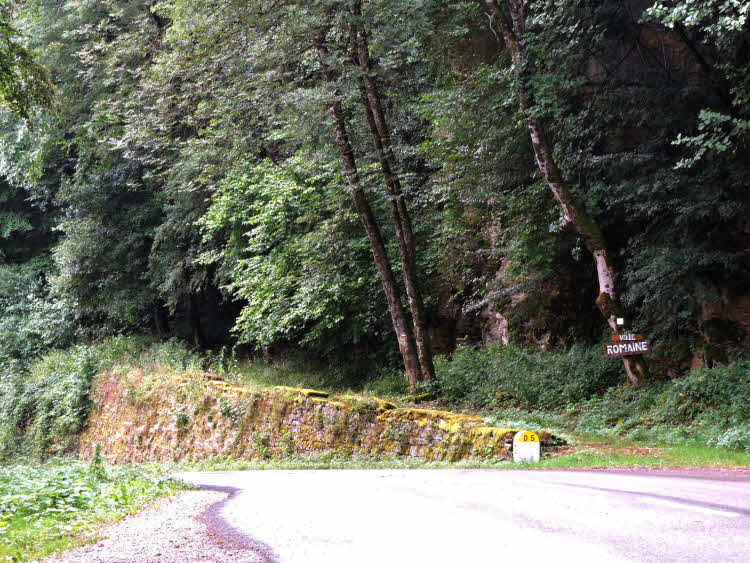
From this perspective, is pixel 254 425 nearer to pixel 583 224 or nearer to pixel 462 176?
pixel 462 176

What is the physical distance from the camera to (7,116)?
2936 centimetres

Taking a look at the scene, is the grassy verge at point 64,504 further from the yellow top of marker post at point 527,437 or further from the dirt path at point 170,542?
the yellow top of marker post at point 527,437

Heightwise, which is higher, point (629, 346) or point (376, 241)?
point (376, 241)

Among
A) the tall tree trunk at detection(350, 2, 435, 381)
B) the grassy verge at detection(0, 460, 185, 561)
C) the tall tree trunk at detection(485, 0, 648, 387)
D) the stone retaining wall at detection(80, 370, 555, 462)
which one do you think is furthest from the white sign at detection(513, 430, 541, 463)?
the tall tree trunk at detection(350, 2, 435, 381)

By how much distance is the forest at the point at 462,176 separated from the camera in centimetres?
1338

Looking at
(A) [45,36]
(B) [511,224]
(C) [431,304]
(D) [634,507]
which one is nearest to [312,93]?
(B) [511,224]

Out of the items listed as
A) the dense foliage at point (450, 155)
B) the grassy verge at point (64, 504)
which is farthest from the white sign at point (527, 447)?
the grassy verge at point (64, 504)

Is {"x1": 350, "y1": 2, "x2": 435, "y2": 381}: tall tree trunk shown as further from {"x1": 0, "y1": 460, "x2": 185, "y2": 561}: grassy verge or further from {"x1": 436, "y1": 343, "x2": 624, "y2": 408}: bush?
{"x1": 0, "y1": 460, "x2": 185, "y2": 561}: grassy verge

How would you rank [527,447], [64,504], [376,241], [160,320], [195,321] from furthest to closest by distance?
[160,320] → [195,321] → [376,241] → [527,447] → [64,504]

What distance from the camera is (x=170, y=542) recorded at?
221 inches

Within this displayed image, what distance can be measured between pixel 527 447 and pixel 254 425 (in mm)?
9508

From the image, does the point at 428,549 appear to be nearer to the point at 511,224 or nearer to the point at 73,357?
the point at 511,224


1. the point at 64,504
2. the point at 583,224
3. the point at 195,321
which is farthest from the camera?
the point at 195,321

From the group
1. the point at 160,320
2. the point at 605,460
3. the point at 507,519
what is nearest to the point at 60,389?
the point at 160,320
